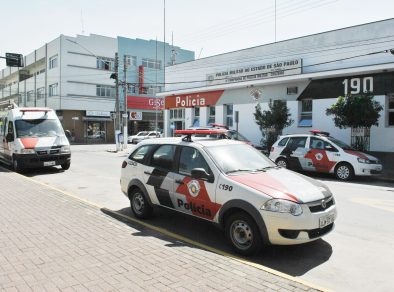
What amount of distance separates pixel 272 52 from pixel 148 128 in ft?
103

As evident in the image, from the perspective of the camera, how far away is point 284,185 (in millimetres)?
5258

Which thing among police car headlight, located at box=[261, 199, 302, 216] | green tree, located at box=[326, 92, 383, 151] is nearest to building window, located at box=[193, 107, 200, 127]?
green tree, located at box=[326, 92, 383, 151]

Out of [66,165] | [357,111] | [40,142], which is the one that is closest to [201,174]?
[40,142]

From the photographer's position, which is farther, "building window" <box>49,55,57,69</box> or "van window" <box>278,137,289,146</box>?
"building window" <box>49,55,57,69</box>

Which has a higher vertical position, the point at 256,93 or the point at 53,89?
the point at 53,89

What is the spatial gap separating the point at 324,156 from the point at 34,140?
10726mm

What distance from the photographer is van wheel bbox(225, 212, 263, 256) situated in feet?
16.3

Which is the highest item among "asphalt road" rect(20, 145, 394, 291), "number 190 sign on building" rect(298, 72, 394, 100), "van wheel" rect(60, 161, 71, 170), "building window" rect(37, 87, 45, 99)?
"building window" rect(37, 87, 45, 99)

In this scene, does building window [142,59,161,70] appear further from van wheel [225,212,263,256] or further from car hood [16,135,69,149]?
van wheel [225,212,263,256]

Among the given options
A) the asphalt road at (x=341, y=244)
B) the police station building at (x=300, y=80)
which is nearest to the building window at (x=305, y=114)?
the police station building at (x=300, y=80)

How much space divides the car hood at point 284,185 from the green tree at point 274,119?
613 inches

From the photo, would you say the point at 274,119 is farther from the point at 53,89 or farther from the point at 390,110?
the point at 53,89

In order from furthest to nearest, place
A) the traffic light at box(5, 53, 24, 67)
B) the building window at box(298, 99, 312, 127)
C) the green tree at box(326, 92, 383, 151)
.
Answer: the traffic light at box(5, 53, 24, 67) → the building window at box(298, 99, 312, 127) → the green tree at box(326, 92, 383, 151)

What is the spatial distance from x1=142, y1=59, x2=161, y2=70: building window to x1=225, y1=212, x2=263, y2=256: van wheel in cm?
4769
